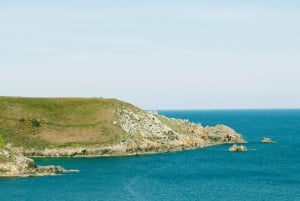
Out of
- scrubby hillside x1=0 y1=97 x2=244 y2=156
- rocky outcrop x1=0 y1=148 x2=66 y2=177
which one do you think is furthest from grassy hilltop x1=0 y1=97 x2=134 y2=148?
rocky outcrop x1=0 y1=148 x2=66 y2=177

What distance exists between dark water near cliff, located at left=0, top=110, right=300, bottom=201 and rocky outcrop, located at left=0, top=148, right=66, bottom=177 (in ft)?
15.9

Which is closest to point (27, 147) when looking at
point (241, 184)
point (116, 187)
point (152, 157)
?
point (152, 157)

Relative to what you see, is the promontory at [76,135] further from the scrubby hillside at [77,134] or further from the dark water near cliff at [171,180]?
the dark water near cliff at [171,180]

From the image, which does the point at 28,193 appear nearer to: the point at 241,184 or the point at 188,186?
the point at 188,186

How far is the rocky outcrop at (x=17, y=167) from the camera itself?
131 metres

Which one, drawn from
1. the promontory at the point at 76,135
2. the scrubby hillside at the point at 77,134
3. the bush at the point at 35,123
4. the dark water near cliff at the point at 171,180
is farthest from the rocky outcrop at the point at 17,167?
the bush at the point at 35,123

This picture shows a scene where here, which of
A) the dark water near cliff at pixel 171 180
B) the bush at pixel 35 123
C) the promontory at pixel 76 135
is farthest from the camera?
the bush at pixel 35 123

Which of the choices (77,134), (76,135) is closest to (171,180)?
(76,135)

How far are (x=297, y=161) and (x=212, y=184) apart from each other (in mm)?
52708

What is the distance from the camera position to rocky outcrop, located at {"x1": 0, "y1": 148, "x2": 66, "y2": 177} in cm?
13125

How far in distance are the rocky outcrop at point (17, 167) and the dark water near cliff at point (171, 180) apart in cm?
486

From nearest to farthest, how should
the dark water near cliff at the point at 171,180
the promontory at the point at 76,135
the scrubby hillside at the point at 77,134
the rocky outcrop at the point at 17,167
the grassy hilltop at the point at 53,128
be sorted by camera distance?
the dark water near cliff at the point at 171,180 < the rocky outcrop at the point at 17,167 < the promontory at the point at 76,135 < the scrubby hillside at the point at 77,134 < the grassy hilltop at the point at 53,128

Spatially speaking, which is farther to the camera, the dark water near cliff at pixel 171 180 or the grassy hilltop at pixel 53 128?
the grassy hilltop at pixel 53 128

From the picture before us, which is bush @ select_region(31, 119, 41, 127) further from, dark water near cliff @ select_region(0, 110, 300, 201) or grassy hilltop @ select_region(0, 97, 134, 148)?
dark water near cliff @ select_region(0, 110, 300, 201)
